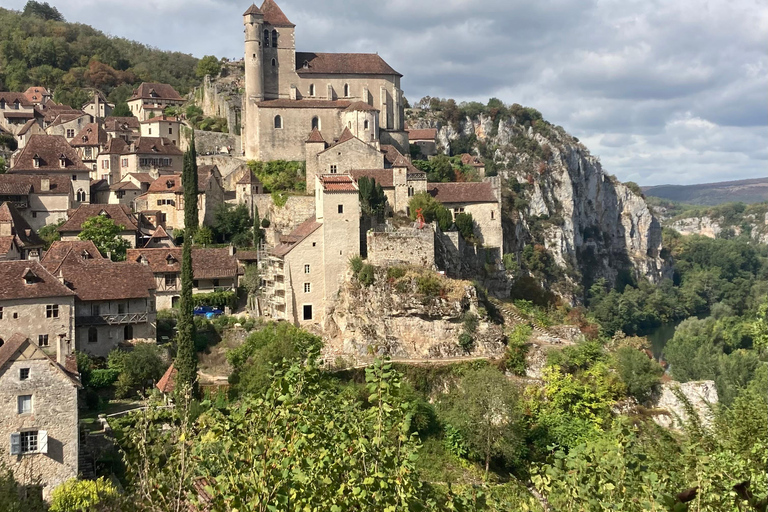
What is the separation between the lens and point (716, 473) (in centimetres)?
1366

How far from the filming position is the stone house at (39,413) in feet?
99.0

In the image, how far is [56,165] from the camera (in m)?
64.9

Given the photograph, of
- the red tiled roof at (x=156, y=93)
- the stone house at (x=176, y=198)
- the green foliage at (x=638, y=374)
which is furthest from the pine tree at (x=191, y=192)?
the red tiled roof at (x=156, y=93)

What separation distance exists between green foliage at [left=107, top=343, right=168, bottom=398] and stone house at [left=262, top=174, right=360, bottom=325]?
7879mm

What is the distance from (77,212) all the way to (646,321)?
73.6 meters

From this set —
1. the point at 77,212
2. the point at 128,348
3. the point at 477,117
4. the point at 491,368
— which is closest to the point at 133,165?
the point at 77,212

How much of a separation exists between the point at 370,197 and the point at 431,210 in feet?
15.9

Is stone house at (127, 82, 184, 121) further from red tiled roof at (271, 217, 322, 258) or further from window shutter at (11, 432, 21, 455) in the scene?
window shutter at (11, 432, 21, 455)

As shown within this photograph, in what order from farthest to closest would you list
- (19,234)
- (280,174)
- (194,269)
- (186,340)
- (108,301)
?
1. (280,174)
2. (19,234)
3. (194,269)
4. (108,301)
5. (186,340)

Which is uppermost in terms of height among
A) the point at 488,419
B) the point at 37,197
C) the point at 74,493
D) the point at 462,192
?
the point at 37,197

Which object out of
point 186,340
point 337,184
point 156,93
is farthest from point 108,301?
point 156,93

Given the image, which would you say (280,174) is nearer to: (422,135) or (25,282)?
(422,135)

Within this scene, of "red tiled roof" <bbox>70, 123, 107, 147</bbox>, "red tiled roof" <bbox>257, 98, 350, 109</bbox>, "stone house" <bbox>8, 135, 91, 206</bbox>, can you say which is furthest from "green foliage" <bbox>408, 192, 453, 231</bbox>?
"red tiled roof" <bbox>70, 123, 107, 147</bbox>

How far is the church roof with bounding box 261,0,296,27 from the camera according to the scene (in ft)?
242
